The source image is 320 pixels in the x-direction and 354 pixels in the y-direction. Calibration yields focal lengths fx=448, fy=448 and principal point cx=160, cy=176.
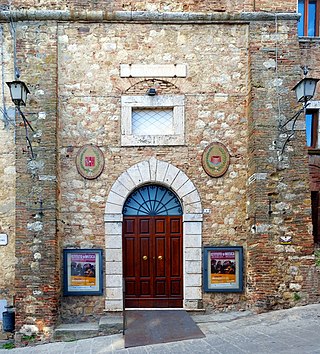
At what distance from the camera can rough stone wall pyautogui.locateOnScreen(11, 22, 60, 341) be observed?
26.5 ft

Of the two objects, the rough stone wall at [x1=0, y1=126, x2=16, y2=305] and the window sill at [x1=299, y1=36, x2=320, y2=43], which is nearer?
the rough stone wall at [x1=0, y1=126, x2=16, y2=305]

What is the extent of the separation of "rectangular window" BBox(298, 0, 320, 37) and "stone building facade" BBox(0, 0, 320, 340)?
1.54 meters

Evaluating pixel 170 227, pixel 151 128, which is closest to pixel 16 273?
pixel 170 227

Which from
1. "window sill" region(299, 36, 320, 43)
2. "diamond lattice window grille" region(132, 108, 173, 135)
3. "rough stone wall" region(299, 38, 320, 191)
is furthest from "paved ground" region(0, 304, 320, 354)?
"window sill" region(299, 36, 320, 43)

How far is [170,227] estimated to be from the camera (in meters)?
8.84

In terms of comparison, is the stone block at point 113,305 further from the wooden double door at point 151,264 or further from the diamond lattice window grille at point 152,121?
the diamond lattice window grille at point 152,121

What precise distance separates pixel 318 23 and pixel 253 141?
3842 millimetres

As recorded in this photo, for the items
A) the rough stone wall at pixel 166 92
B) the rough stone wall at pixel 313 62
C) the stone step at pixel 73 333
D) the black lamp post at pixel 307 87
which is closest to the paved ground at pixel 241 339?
the stone step at pixel 73 333

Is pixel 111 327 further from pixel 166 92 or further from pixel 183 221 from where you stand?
pixel 166 92

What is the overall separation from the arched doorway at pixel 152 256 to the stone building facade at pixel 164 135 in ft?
0.48

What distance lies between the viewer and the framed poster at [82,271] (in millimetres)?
8516

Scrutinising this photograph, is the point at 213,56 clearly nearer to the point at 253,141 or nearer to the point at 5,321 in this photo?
the point at 253,141

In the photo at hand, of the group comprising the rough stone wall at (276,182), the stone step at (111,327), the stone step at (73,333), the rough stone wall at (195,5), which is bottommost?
the stone step at (73,333)

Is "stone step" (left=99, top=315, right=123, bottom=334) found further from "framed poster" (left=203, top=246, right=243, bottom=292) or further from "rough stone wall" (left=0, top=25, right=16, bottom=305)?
"rough stone wall" (left=0, top=25, right=16, bottom=305)
